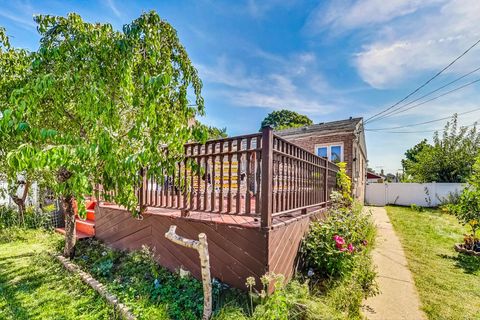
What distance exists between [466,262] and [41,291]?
7885 millimetres

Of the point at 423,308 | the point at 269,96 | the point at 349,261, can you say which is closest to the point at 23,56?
the point at 349,261

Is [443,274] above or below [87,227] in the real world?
below

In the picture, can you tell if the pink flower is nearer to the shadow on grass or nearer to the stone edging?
the stone edging

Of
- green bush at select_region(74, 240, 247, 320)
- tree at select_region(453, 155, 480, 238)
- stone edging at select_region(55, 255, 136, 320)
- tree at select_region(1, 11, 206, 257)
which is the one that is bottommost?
stone edging at select_region(55, 255, 136, 320)

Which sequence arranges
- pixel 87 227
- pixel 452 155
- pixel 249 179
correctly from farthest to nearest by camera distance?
pixel 452 155
pixel 87 227
pixel 249 179

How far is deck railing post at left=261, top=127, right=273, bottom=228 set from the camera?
8.80ft

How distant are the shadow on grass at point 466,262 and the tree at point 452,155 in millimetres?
13879

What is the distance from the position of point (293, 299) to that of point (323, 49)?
25.3ft

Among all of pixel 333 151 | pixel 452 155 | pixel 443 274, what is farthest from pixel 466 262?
pixel 452 155

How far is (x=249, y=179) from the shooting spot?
10.2 ft

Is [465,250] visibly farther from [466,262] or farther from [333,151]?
[333,151]

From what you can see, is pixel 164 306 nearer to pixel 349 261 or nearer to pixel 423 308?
pixel 349 261

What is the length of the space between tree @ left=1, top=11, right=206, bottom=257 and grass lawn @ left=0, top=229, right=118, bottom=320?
125cm

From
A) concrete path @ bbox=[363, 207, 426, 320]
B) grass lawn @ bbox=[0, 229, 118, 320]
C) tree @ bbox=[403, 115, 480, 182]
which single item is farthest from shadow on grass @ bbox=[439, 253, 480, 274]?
tree @ bbox=[403, 115, 480, 182]
